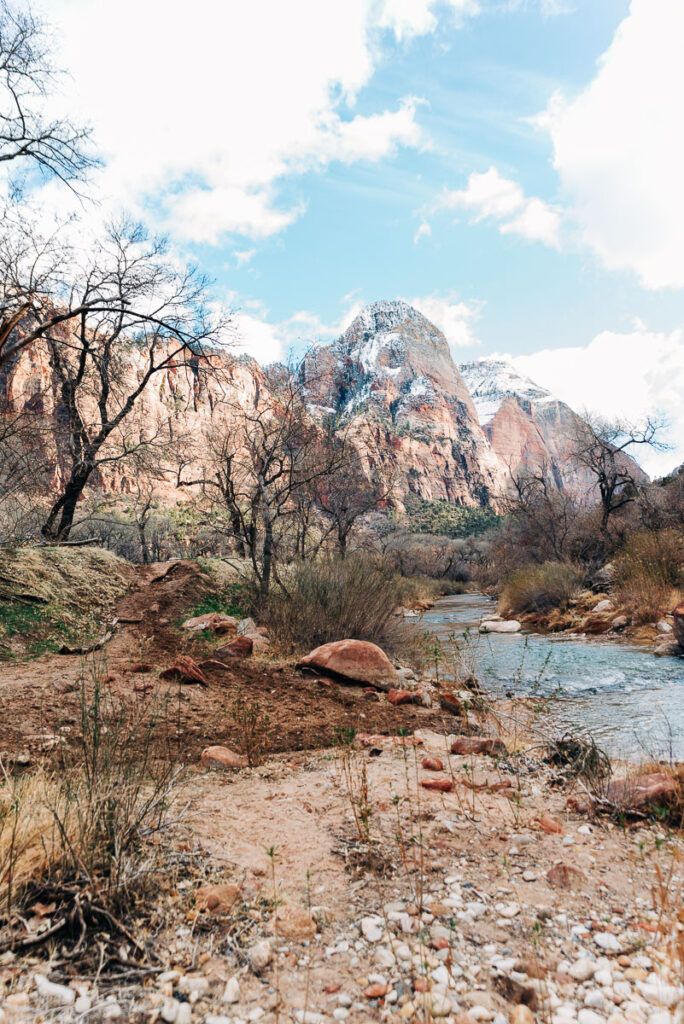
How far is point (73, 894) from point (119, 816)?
0.95 ft

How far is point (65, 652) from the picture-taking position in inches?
262

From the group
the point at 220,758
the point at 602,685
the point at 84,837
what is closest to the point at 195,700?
the point at 220,758

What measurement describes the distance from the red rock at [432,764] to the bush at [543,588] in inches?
511

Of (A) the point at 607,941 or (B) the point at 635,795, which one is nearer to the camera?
(A) the point at 607,941

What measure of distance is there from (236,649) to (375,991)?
5.71 metres

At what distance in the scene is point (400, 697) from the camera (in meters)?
5.86

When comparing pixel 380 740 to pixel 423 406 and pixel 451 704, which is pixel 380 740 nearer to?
pixel 451 704

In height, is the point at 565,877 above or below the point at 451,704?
above

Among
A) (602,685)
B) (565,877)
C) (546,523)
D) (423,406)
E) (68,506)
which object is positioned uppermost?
(423,406)

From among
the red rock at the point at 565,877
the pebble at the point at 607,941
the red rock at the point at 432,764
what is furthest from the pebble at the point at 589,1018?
the red rock at the point at 432,764

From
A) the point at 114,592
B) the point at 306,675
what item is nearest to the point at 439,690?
the point at 306,675

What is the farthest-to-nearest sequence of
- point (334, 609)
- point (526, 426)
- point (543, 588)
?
point (526, 426) < point (543, 588) < point (334, 609)

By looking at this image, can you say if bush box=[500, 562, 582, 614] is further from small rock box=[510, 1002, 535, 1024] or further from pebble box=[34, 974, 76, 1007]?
pebble box=[34, 974, 76, 1007]

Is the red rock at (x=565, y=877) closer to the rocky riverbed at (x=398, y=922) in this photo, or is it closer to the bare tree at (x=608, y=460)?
the rocky riverbed at (x=398, y=922)
